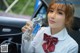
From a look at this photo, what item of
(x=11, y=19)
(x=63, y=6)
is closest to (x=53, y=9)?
(x=63, y=6)

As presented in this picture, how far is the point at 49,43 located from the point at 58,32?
0.11 m

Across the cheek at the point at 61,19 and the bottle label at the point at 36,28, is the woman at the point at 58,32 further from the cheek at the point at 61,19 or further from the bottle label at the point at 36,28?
the bottle label at the point at 36,28

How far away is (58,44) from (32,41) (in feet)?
0.77

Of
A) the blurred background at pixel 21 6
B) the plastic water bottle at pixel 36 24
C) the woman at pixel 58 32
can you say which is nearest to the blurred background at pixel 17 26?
the plastic water bottle at pixel 36 24

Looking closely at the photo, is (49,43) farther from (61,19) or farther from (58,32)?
(61,19)

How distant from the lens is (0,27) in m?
3.32

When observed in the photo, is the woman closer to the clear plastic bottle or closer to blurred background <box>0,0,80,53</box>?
the clear plastic bottle

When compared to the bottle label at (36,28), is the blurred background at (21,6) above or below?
above

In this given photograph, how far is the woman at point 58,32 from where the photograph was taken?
217 cm

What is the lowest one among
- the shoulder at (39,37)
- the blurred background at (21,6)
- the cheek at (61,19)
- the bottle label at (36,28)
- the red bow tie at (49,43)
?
the red bow tie at (49,43)

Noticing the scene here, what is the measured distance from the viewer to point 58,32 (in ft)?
7.34

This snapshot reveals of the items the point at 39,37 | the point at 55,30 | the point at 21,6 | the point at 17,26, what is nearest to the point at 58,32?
the point at 55,30

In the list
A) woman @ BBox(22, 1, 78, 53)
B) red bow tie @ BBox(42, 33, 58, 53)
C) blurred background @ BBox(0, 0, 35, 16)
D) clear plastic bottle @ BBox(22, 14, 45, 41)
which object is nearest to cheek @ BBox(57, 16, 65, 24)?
woman @ BBox(22, 1, 78, 53)

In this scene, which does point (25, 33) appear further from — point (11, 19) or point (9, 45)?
point (11, 19)
